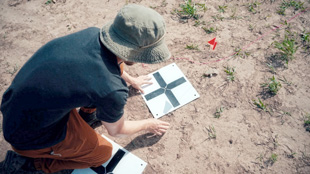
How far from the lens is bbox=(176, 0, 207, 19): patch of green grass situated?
3.09 metres

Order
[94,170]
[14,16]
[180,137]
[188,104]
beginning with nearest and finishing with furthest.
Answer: [94,170] < [180,137] < [188,104] < [14,16]

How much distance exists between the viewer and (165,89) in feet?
8.35

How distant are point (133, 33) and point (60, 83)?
547mm

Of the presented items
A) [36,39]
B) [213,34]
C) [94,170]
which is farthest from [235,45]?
[36,39]

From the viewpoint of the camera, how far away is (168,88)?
8.38 ft

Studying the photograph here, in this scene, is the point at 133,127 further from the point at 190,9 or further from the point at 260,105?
the point at 190,9

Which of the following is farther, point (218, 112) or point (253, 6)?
point (253, 6)

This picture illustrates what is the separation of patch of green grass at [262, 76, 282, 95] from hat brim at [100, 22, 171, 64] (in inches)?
67.0

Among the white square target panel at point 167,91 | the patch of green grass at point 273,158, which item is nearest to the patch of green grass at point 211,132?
the white square target panel at point 167,91

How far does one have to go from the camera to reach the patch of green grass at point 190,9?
3.09 m

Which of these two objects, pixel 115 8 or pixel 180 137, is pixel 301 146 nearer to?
pixel 180 137

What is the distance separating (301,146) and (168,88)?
157cm

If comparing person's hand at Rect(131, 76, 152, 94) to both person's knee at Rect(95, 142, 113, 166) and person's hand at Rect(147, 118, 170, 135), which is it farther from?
person's knee at Rect(95, 142, 113, 166)

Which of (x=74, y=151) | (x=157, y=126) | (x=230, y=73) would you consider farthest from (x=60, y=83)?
(x=230, y=73)
